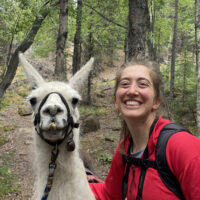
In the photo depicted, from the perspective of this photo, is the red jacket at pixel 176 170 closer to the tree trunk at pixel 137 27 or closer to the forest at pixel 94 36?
the forest at pixel 94 36

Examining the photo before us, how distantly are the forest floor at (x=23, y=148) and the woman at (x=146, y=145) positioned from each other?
111cm

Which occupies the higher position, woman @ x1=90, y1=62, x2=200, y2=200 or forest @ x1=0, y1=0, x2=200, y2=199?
forest @ x1=0, y1=0, x2=200, y2=199

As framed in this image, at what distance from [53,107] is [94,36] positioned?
1173cm

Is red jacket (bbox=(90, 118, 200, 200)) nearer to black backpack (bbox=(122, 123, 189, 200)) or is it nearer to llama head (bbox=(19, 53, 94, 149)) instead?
black backpack (bbox=(122, 123, 189, 200))

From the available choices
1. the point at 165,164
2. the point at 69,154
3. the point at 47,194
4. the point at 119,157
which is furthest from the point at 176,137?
the point at 47,194

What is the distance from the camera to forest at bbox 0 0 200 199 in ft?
16.1

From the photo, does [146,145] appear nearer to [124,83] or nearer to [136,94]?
[136,94]

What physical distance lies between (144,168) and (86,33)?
12.1 meters

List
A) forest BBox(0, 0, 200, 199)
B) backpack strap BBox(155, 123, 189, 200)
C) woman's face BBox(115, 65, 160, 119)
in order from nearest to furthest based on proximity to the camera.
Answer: backpack strap BBox(155, 123, 189, 200), woman's face BBox(115, 65, 160, 119), forest BBox(0, 0, 200, 199)

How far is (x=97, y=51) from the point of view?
44.9ft

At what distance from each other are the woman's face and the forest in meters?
0.49

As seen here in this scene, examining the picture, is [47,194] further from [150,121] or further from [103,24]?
[103,24]

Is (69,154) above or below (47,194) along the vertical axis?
above

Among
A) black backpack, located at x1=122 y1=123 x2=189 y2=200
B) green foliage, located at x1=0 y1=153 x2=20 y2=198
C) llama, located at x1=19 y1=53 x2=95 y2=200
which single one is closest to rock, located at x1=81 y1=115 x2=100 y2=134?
green foliage, located at x1=0 y1=153 x2=20 y2=198
